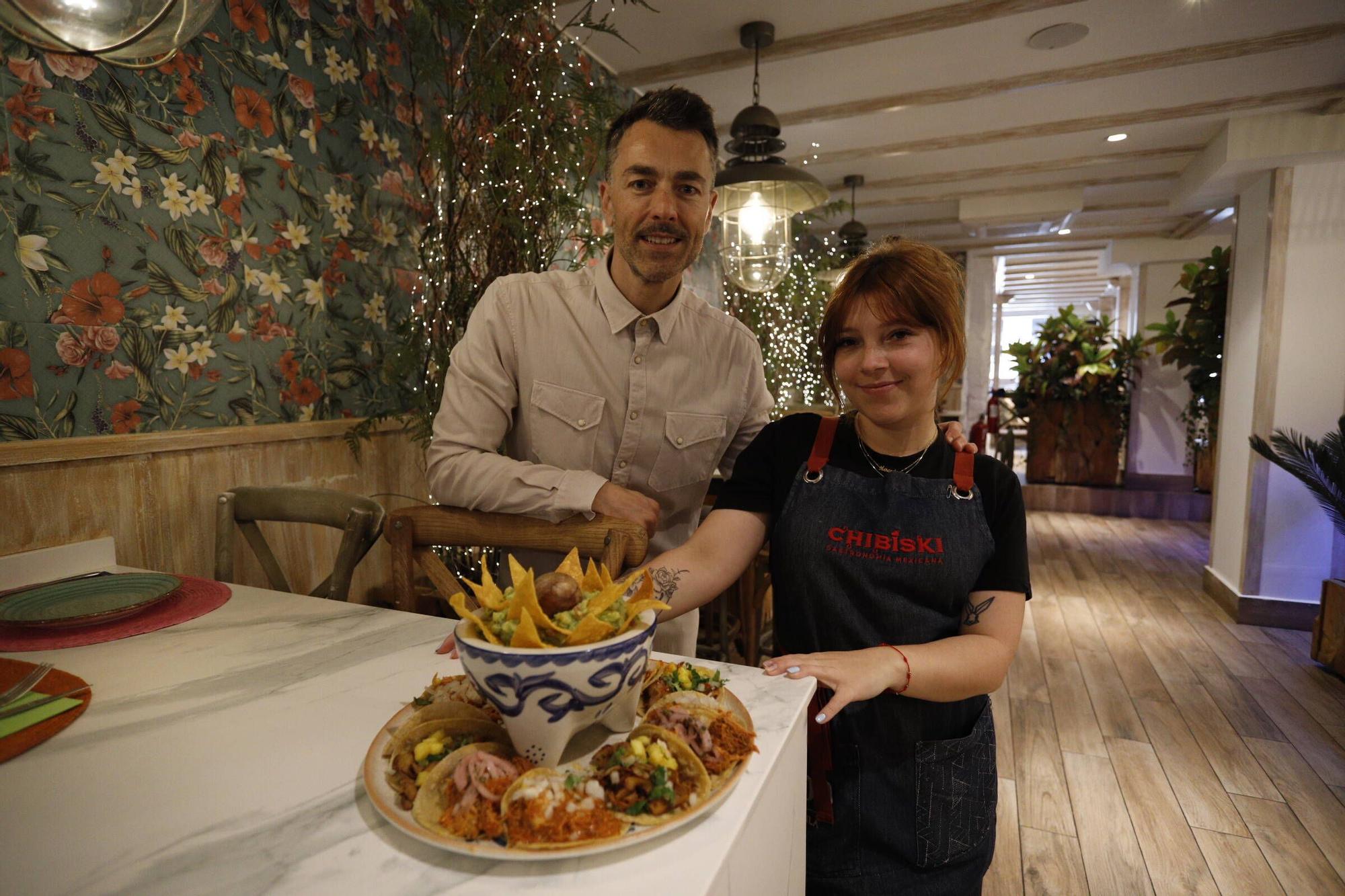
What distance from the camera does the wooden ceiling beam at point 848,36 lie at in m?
3.01

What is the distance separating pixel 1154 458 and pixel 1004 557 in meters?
7.78

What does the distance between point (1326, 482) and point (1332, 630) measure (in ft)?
2.51

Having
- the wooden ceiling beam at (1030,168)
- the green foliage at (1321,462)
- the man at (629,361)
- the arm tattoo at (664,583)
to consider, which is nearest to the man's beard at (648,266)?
the man at (629,361)

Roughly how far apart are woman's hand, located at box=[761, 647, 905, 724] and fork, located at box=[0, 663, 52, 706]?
86 cm

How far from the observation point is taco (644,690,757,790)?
2.09 feet

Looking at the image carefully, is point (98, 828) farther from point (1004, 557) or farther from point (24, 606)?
point (1004, 557)

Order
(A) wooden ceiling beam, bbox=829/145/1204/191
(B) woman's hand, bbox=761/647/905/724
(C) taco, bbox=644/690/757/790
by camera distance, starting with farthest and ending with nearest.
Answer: (A) wooden ceiling beam, bbox=829/145/1204/191
(B) woman's hand, bbox=761/647/905/724
(C) taco, bbox=644/690/757/790

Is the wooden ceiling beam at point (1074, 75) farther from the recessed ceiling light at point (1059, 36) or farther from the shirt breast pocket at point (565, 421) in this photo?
the shirt breast pocket at point (565, 421)

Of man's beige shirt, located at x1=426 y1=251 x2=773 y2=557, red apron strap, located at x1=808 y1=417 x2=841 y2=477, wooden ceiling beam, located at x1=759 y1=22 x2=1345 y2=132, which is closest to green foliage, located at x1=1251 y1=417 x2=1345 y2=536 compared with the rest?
wooden ceiling beam, located at x1=759 y1=22 x2=1345 y2=132

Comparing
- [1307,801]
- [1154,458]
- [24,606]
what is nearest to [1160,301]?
[1154,458]

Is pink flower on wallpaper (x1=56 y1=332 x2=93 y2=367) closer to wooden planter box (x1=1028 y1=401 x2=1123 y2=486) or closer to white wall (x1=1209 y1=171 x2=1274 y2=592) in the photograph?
white wall (x1=1209 y1=171 x2=1274 y2=592)

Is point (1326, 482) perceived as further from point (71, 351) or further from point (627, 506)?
point (71, 351)

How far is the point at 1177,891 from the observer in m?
1.95

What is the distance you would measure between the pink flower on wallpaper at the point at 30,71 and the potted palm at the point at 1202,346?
6.12 m
